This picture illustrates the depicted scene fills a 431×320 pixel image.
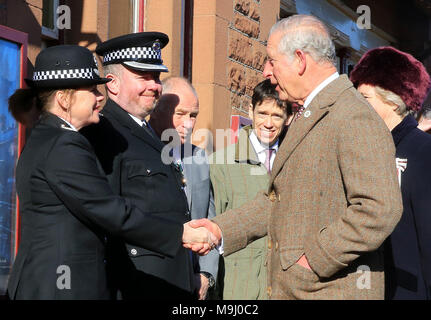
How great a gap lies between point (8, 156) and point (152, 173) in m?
1.28

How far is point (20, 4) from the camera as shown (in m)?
5.21

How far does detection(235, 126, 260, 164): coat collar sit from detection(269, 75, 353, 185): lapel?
6.27 ft

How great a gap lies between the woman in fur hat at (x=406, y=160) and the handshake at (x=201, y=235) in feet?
2.81

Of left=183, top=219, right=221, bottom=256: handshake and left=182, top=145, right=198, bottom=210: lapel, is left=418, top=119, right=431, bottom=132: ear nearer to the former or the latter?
left=182, top=145, right=198, bottom=210: lapel

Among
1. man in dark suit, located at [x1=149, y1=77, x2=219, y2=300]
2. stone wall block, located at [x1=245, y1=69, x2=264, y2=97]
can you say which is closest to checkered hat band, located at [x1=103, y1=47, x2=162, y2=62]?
man in dark suit, located at [x1=149, y1=77, x2=219, y2=300]

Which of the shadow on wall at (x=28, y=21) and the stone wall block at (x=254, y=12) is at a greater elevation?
the stone wall block at (x=254, y=12)

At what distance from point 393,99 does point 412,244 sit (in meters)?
0.78

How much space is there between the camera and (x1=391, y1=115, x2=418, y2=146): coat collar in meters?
4.25

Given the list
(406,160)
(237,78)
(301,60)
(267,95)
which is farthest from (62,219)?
(237,78)

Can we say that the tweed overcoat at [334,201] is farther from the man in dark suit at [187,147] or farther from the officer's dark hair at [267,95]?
the officer's dark hair at [267,95]

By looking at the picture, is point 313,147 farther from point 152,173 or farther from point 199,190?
point 199,190

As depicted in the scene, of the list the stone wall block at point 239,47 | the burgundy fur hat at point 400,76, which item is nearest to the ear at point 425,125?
the burgundy fur hat at point 400,76

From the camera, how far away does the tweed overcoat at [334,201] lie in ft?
10.4

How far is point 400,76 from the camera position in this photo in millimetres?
4305
